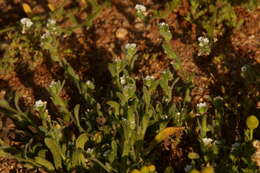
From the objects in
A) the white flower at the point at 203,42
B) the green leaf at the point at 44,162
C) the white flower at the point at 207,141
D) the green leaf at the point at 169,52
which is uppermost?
the white flower at the point at 203,42

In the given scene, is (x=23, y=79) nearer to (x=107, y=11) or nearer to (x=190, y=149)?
(x=107, y=11)

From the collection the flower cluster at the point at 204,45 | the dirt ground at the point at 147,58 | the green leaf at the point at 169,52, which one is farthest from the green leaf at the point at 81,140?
the flower cluster at the point at 204,45

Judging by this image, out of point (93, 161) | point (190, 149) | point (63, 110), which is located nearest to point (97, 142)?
point (93, 161)

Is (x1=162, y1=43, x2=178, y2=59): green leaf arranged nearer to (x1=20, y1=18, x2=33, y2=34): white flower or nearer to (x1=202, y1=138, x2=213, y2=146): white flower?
(x1=202, y1=138, x2=213, y2=146): white flower

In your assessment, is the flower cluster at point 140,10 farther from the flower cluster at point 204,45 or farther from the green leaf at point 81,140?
the green leaf at point 81,140

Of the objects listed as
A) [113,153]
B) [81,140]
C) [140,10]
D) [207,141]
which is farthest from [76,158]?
[140,10]

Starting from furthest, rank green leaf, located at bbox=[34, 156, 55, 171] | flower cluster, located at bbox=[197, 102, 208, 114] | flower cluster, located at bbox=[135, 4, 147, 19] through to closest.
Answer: flower cluster, located at bbox=[135, 4, 147, 19]
flower cluster, located at bbox=[197, 102, 208, 114]
green leaf, located at bbox=[34, 156, 55, 171]

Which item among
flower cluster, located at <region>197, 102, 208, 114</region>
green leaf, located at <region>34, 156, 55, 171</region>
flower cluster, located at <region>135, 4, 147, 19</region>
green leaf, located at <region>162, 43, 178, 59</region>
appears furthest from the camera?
flower cluster, located at <region>135, 4, 147, 19</region>

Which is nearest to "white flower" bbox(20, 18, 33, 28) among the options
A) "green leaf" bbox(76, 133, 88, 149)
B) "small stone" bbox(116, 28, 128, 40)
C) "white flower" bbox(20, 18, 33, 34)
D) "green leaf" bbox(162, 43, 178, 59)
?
"white flower" bbox(20, 18, 33, 34)
